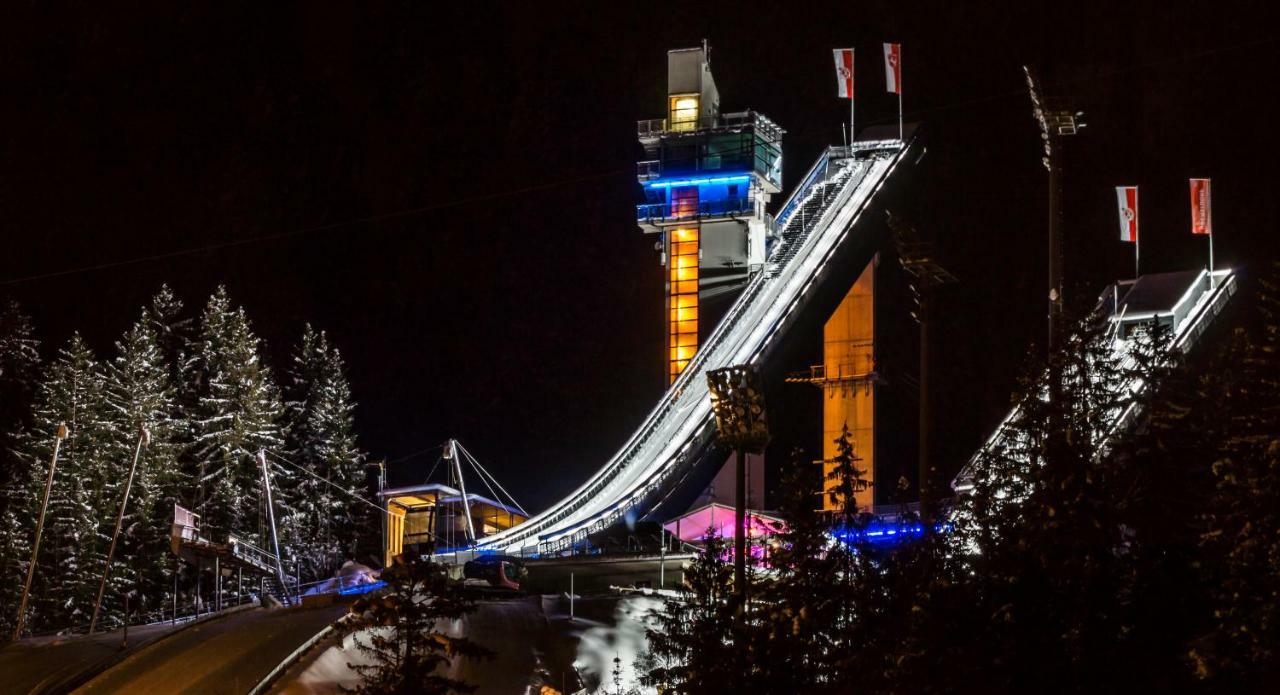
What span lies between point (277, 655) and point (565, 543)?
14.9 metres

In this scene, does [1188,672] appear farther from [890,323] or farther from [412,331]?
[412,331]

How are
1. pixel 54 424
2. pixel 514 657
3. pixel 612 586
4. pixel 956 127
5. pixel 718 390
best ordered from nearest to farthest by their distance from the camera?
1. pixel 718 390
2. pixel 514 657
3. pixel 612 586
4. pixel 54 424
5. pixel 956 127

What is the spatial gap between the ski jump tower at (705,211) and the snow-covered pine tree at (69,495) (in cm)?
1824

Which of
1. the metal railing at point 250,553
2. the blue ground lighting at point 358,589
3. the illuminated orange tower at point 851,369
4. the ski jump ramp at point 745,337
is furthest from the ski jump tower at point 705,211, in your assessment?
the blue ground lighting at point 358,589

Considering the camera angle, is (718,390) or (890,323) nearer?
(718,390)

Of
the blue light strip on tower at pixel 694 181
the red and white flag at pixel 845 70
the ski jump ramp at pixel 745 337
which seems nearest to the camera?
the ski jump ramp at pixel 745 337

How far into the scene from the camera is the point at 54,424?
44344mm

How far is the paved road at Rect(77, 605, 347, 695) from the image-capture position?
2545 centimetres

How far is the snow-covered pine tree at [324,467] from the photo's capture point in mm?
51812

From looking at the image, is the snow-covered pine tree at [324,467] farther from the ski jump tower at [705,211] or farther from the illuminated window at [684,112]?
the illuminated window at [684,112]

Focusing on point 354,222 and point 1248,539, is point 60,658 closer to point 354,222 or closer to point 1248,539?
point 1248,539

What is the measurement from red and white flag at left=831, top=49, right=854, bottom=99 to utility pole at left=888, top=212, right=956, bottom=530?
87.5ft

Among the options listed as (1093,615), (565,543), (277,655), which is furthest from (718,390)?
(565,543)

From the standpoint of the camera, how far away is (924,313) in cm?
1886
